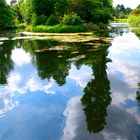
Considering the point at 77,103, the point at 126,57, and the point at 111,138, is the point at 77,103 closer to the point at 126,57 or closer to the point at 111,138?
the point at 111,138

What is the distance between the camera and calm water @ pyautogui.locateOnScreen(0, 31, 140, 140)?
7.54 metres

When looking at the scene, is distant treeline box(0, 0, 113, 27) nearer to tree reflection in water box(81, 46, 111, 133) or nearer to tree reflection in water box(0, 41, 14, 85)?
tree reflection in water box(0, 41, 14, 85)

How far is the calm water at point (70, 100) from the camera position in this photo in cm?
754

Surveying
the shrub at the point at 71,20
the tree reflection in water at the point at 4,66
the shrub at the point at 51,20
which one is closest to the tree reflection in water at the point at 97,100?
the tree reflection in water at the point at 4,66

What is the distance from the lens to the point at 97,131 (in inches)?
291

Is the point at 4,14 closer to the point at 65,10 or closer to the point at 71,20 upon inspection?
the point at 65,10

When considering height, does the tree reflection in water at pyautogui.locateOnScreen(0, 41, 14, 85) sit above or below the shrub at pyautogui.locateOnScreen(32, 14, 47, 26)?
below

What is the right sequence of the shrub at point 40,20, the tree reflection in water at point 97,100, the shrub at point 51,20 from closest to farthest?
the tree reflection in water at point 97,100 < the shrub at point 51,20 < the shrub at point 40,20

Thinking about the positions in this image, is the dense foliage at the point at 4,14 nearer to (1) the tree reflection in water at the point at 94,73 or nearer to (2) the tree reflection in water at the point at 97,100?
(1) the tree reflection in water at the point at 94,73

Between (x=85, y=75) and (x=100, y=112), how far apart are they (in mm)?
5396

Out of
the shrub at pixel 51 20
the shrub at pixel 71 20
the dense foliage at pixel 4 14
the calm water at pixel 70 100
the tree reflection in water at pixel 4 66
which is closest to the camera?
the calm water at pixel 70 100

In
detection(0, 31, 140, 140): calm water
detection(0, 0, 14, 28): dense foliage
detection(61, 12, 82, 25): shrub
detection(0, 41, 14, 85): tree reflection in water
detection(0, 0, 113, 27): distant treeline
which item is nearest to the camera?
detection(0, 31, 140, 140): calm water

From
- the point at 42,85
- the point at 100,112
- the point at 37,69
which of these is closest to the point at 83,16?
the point at 37,69

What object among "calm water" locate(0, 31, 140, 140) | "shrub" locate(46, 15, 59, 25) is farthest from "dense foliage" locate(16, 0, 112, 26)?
"calm water" locate(0, 31, 140, 140)
